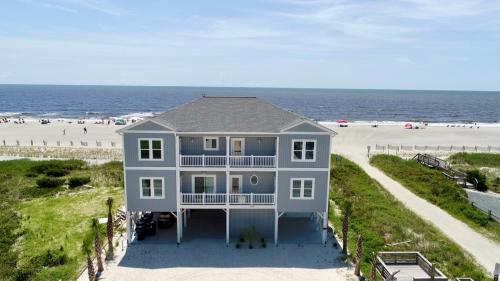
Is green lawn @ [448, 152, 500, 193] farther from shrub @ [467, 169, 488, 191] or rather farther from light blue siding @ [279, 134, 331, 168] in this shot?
light blue siding @ [279, 134, 331, 168]

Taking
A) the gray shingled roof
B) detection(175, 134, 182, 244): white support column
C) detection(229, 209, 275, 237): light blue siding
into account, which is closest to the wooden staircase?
the gray shingled roof

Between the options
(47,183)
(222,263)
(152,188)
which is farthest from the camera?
(47,183)

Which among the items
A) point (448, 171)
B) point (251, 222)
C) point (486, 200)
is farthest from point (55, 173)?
point (486, 200)

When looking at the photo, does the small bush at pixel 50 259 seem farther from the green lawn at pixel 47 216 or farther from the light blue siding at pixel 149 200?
the light blue siding at pixel 149 200

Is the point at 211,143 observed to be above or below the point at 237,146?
above

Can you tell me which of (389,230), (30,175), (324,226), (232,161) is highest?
(232,161)

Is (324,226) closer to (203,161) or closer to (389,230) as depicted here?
(389,230)
